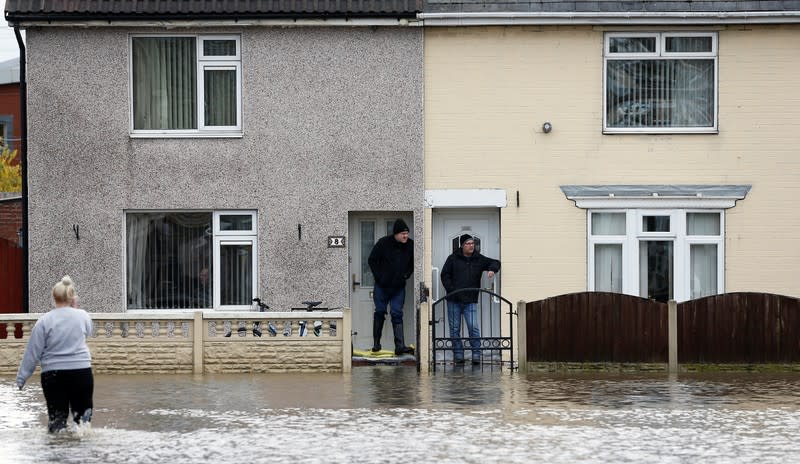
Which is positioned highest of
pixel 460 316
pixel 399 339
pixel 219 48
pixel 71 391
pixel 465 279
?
pixel 219 48

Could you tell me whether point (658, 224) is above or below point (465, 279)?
above

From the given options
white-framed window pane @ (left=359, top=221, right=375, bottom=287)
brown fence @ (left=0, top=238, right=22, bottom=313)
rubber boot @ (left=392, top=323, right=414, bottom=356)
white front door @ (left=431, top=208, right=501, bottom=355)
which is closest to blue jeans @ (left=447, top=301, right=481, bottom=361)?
rubber boot @ (left=392, top=323, right=414, bottom=356)

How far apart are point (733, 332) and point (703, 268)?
9.41ft

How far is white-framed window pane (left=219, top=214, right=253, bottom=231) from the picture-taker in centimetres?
2309

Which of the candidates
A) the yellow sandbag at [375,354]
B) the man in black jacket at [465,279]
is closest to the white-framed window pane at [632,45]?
the man in black jacket at [465,279]

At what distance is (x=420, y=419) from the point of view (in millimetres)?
15039

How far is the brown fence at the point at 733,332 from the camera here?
20328mm

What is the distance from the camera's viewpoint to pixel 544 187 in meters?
22.9

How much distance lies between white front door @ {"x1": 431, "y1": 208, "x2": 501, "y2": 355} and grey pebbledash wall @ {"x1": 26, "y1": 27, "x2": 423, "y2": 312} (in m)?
0.50

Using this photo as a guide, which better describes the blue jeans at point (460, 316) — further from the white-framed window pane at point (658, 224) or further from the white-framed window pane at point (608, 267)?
the white-framed window pane at point (658, 224)

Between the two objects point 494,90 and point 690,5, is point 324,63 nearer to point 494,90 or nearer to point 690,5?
point 494,90

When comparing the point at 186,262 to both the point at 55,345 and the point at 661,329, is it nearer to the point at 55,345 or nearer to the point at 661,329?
the point at 661,329

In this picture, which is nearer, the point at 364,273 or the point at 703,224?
the point at 703,224

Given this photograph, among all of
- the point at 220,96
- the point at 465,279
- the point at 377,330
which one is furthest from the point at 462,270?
the point at 220,96
